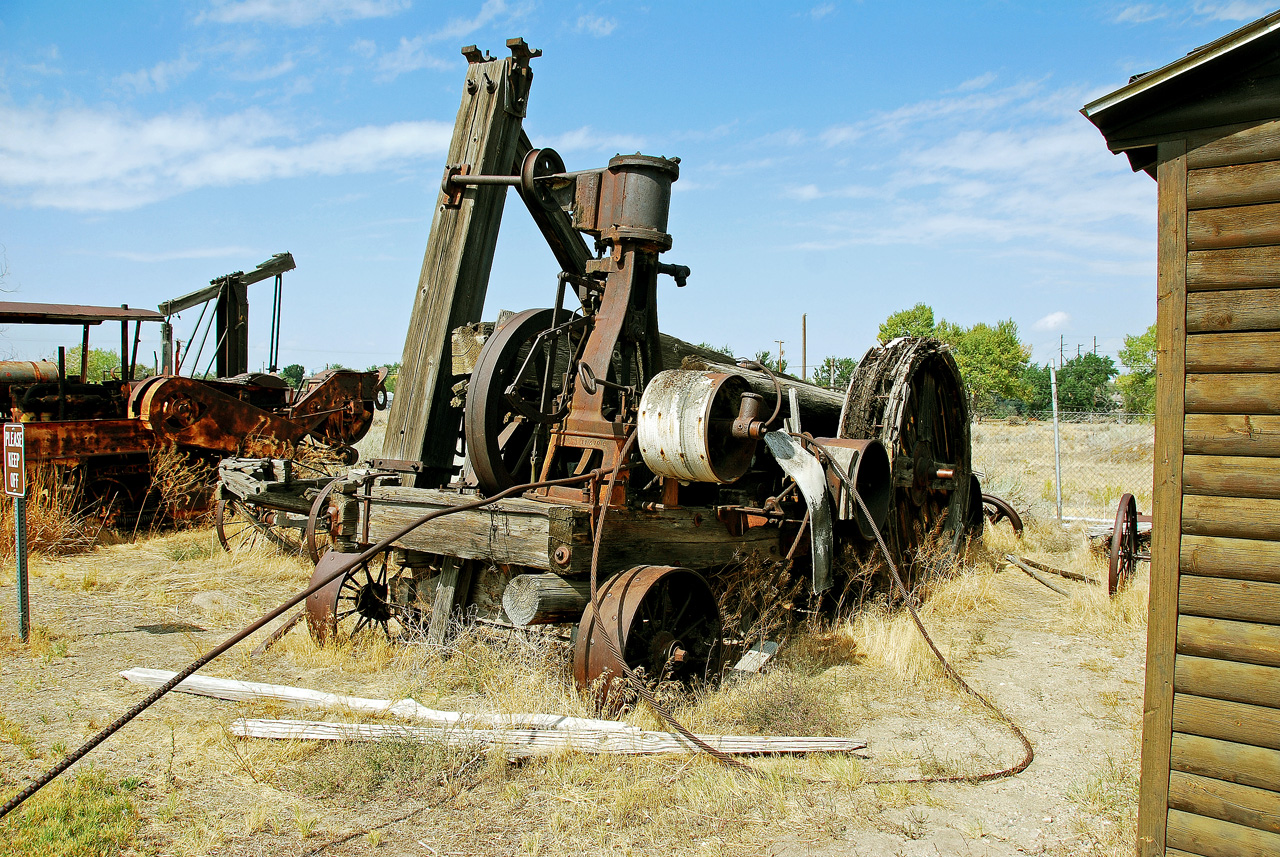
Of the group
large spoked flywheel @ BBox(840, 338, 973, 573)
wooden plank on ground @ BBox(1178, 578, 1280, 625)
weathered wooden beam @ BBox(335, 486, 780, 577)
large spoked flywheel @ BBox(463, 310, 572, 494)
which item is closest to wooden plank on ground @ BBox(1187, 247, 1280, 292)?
wooden plank on ground @ BBox(1178, 578, 1280, 625)

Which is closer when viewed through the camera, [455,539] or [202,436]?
[455,539]

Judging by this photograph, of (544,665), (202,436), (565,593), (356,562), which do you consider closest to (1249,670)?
(565,593)

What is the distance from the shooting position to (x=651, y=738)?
13.3 feet

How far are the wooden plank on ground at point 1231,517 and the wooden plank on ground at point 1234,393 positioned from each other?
0.32 meters

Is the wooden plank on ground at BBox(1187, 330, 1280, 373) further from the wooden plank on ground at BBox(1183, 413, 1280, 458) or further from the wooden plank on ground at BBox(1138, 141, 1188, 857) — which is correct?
the wooden plank on ground at BBox(1183, 413, 1280, 458)

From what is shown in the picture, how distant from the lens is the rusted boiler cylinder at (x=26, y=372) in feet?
34.2

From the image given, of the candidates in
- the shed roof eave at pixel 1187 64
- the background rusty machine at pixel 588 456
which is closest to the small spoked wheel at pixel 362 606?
the background rusty machine at pixel 588 456

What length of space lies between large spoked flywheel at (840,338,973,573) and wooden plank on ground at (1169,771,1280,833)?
4263 mm

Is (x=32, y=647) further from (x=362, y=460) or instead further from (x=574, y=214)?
(x=362, y=460)

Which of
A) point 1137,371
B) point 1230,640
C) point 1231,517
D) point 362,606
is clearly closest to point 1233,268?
point 1231,517

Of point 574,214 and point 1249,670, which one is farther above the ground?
point 574,214

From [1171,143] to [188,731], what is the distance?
5.11 m

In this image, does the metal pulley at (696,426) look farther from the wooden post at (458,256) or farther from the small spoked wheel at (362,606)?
the wooden post at (458,256)

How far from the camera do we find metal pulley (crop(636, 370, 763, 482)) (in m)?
4.54
